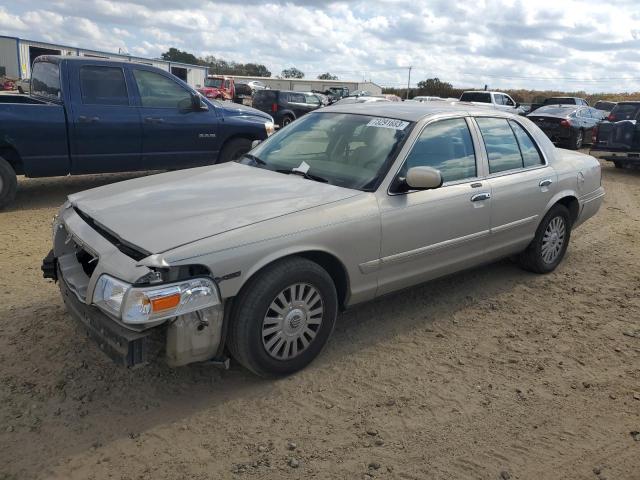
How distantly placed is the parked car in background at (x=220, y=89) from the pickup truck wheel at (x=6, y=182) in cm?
2637

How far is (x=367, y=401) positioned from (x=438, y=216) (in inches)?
58.8

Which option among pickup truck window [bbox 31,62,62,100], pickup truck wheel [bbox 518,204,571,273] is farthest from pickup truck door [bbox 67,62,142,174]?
pickup truck wheel [bbox 518,204,571,273]

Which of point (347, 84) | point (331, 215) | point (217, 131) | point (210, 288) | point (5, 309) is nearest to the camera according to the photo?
point (210, 288)

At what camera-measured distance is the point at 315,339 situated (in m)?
3.51

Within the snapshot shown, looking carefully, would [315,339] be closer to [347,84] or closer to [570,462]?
[570,462]

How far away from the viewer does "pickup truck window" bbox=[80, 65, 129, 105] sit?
289 inches

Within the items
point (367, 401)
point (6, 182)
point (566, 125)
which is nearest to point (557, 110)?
point (566, 125)

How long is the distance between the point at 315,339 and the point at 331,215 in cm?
80

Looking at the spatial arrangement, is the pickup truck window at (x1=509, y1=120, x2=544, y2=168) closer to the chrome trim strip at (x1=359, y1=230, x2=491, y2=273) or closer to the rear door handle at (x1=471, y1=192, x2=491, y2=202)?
the rear door handle at (x1=471, y1=192, x2=491, y2=202)

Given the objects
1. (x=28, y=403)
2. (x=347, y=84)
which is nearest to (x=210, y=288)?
(x=28, y=403)

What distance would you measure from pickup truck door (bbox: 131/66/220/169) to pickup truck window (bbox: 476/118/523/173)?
4834 mm

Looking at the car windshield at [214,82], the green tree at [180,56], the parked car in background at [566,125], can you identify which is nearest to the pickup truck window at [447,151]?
the parked car in background at [566,125]

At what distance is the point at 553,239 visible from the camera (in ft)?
17.6

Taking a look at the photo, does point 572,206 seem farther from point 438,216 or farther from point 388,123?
point 388,123
